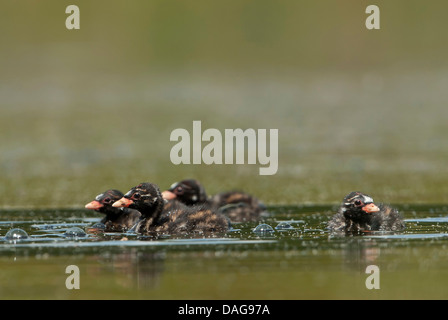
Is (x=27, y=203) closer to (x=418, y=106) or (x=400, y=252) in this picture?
(x=400, y=252)

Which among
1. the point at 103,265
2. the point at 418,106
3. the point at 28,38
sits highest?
the point at 28,38

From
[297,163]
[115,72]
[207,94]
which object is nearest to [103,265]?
[297,163]

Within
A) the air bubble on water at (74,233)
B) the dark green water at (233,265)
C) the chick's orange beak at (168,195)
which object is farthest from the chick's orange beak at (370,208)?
the chick's orange beak at (168,195)

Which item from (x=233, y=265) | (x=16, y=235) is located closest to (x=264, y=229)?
(x=233, y=265)

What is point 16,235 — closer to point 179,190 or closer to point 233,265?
point 233,265

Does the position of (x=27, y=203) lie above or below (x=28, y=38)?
below

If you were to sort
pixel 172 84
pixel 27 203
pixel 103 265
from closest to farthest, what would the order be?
pixel 103 265
pixel 27 203
pixel 172 84

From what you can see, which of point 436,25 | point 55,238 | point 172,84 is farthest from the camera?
point 436,25

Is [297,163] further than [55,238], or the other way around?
[297,163]
